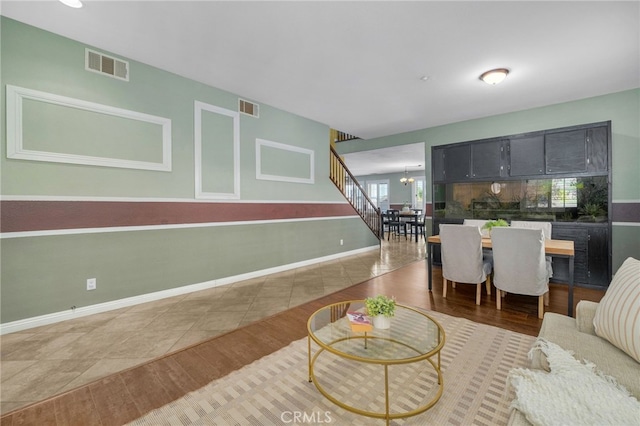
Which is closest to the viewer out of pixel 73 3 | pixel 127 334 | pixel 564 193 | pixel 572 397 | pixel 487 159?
pixel 572 397

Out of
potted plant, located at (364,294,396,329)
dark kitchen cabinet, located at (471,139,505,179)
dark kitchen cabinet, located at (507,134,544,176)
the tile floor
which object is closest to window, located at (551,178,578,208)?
dark kitchen cabinet, located at (507,134,544,176)

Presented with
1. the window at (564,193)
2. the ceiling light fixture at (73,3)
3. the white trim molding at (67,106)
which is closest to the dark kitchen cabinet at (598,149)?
the window at (564,193)

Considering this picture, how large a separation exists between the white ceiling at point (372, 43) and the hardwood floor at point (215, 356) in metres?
2.83

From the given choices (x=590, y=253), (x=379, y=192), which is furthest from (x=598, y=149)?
(x=379, y=192)

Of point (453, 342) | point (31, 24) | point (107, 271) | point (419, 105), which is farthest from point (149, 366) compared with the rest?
point (419, 105)

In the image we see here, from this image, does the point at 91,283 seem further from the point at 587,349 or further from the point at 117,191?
the point at 587,349

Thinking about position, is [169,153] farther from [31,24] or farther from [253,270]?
[253,270]

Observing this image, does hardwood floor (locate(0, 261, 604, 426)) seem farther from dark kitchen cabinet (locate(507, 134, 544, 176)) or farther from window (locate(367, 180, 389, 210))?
window (locate(367, 180, 389, 210))

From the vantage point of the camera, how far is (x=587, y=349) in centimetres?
132

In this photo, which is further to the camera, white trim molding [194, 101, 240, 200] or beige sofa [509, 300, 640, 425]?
white trim molding [194, 101, 240, 200]

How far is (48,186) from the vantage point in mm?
2592

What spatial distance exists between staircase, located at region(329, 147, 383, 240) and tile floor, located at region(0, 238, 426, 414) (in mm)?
2583

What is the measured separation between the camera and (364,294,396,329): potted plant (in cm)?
170

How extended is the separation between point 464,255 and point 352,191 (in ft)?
12.0
